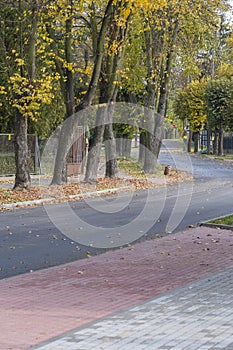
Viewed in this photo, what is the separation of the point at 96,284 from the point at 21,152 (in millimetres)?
14975

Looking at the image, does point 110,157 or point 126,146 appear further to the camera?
point 126,146

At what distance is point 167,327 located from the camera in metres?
7.56

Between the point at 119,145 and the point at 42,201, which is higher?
the point at 119,145

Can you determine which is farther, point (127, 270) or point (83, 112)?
point (83, 112)

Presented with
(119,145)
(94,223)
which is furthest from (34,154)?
(119,145)

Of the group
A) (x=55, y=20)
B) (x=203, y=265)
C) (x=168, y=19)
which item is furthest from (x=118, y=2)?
(x=203, y=265)

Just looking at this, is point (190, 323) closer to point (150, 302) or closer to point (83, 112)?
point (150, 302)

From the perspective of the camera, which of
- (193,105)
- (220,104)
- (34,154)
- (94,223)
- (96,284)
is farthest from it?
(193,105)

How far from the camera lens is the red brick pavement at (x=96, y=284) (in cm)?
775

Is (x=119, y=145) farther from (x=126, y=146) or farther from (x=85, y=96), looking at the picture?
(x=85, y=96)

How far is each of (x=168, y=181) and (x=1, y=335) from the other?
2506 centimetres

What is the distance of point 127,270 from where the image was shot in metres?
11.2

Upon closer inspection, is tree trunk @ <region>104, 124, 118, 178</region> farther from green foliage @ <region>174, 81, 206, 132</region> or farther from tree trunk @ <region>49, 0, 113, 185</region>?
green foliage @ <region>174, 81, 206, 132</region>

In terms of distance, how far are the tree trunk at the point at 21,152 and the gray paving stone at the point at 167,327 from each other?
51.3ft
